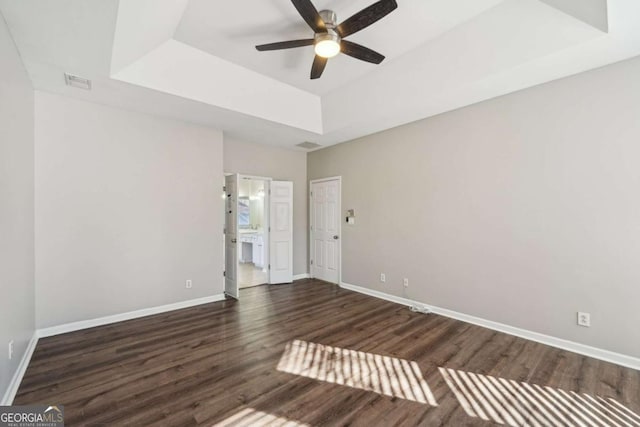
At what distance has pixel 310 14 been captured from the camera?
85.4 inches

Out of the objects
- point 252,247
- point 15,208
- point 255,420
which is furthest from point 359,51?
point 252,247

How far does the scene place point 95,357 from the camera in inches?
106

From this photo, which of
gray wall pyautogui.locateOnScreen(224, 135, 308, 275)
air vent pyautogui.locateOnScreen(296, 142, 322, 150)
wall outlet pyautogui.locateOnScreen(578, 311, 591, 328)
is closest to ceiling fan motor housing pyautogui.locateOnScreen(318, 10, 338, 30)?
air vent pyautogui.locateOnScreen(296, 142, 322, 150)

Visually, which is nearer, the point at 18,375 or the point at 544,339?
the point at 18,375

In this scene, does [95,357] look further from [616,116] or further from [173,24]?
[616,116]

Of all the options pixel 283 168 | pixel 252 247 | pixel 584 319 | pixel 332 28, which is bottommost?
pixel 584 319

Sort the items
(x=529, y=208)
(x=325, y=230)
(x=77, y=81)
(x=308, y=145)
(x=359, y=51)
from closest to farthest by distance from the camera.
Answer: (x=359, y=51), (x=77, y=81), (x=529, y=208), (x=308, y=145), (x=325, y=230)

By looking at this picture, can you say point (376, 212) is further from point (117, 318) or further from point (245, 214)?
point (245, 214)

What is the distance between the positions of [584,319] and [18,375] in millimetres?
5337

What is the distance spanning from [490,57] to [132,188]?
4625 mm

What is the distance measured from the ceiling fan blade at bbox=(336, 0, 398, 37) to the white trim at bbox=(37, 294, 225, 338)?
4.19 meters

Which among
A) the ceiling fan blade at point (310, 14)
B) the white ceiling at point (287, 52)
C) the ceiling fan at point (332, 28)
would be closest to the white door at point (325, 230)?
the white ceiling at point (287, 52)

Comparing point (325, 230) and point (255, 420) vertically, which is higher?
point (325, 230)

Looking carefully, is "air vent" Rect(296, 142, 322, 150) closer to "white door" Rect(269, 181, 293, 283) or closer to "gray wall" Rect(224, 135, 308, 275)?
"gray wall" Rect(224, 135, 308, 275)
